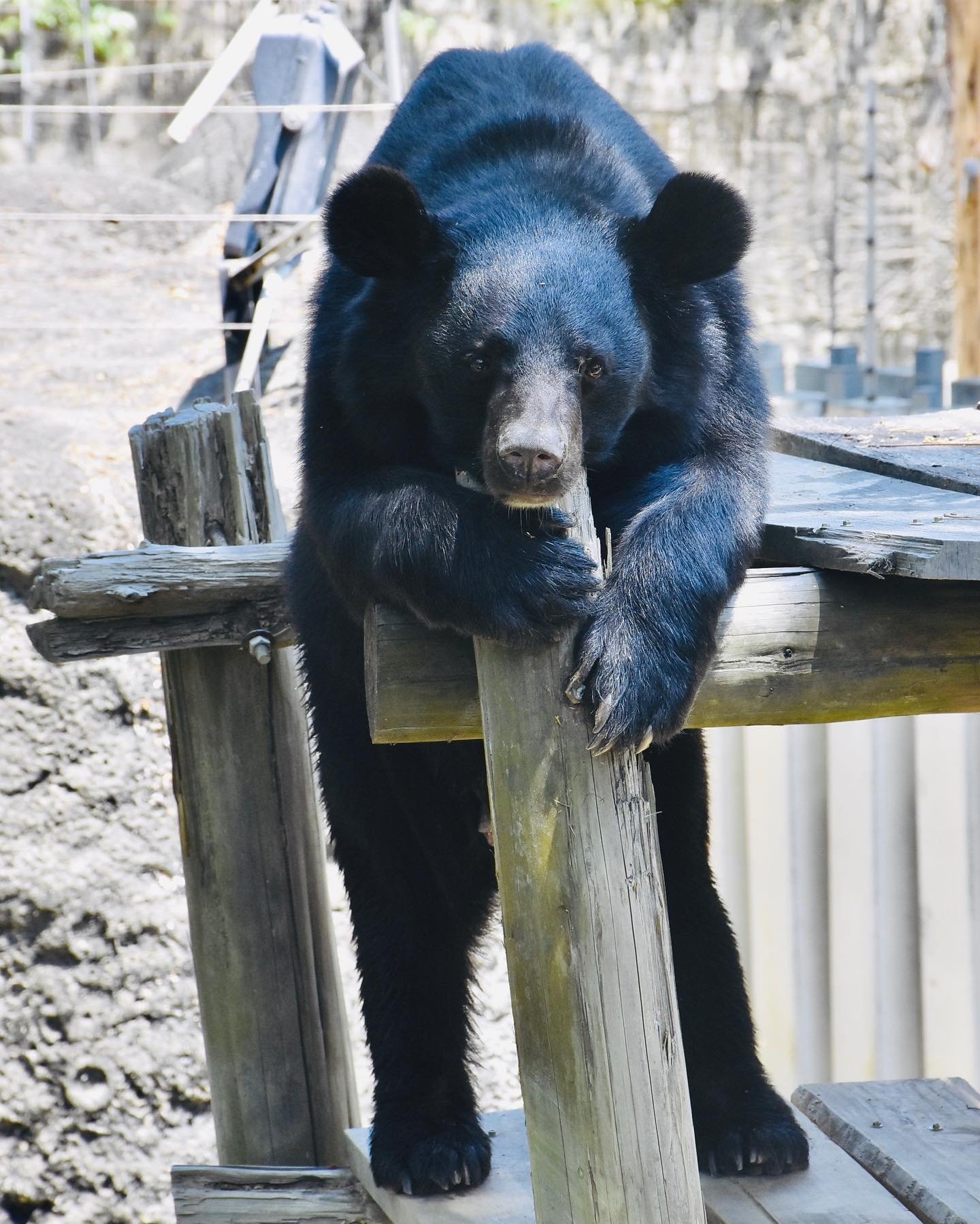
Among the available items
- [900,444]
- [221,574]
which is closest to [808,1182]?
[900,444]

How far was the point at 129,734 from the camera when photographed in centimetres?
571

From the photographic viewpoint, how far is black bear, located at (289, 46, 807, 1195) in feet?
7.41

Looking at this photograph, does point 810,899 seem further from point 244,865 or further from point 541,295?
point 541,295

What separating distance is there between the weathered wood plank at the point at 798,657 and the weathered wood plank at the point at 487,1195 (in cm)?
106

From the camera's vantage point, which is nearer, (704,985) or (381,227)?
(381,227)

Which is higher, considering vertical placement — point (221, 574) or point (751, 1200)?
point (221, 574)

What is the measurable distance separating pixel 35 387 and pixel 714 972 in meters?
5.96

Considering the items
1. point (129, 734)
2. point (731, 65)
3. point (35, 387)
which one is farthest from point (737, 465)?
point (731, 65)

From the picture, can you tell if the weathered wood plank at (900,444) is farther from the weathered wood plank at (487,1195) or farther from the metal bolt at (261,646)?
the weathered wood plank at (487,1195)

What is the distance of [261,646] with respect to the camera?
136 inches

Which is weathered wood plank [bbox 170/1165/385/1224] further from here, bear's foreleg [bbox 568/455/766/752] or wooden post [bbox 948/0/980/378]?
wooden post [bbox 948/0/980/378]

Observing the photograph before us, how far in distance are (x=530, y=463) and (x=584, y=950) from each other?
762 millimetres

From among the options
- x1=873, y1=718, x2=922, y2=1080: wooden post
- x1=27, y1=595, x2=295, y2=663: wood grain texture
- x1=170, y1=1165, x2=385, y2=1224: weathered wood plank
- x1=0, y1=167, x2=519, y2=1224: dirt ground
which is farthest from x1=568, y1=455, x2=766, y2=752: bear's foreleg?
x1=0, y1=167, x2=519, y2=1224: dirt ground

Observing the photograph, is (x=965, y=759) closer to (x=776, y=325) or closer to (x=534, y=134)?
(x=534, y=134)
